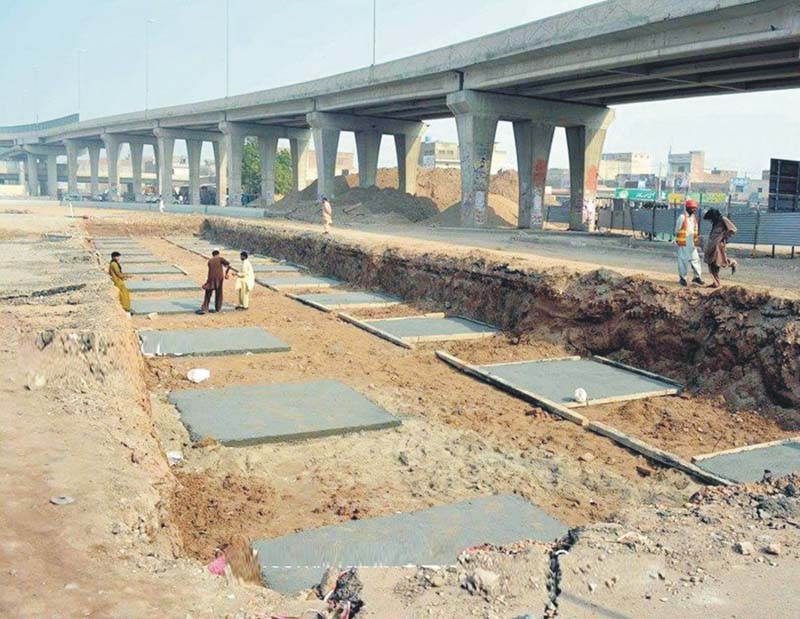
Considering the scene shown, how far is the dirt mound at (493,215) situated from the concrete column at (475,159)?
6.77 ft

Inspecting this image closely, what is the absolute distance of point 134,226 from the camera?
37.2m

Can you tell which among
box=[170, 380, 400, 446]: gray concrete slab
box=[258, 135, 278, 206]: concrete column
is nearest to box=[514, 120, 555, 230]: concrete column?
box=[170, 380, 400, 446]: gray concrete slab

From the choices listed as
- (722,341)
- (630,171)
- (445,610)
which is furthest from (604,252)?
(630,171)

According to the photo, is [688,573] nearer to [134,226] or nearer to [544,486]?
[544,486]

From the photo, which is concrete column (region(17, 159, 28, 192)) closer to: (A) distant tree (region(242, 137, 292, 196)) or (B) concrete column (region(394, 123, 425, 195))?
(A) distant tree (region(242, 137, 292, 196))

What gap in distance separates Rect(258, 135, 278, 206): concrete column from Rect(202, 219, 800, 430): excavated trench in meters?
37.9

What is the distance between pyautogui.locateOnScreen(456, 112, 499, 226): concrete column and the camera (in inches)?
Result: 1153

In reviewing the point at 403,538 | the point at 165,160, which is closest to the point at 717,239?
the point at 403,538

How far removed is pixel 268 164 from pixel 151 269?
34366mm

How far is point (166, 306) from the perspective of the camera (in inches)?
625

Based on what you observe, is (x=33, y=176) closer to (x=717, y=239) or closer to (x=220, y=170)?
(x=220, y=170)

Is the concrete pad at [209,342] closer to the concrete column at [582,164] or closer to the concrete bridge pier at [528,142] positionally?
the concrete bridge pier at [528,142]

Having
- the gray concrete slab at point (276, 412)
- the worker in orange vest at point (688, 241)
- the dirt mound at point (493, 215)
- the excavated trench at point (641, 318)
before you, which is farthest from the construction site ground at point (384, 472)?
the dirt mound at point (493, 215)

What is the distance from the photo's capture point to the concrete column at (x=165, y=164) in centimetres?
6259
